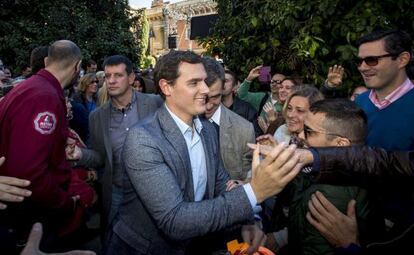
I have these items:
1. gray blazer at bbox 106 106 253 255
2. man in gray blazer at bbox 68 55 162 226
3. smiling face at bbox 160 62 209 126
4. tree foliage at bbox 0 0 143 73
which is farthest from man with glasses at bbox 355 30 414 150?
tree foliage at bbox 0 0 143 73

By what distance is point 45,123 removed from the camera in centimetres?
245

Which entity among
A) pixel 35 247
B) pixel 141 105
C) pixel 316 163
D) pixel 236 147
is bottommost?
pixel 236 147

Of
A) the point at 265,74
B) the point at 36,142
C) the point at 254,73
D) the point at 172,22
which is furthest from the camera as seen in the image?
the point at 172,22

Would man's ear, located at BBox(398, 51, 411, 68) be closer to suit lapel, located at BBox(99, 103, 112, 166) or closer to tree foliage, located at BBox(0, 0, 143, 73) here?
suit lapel, located at BBox(99, 103, 112, 166)

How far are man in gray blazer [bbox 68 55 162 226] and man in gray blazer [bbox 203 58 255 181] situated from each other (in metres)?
0.67

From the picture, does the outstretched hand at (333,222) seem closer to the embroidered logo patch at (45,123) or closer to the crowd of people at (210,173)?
the crowd of people at (210,173)

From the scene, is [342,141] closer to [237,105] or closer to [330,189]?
[330,189]

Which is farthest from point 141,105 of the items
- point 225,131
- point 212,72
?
point 225,131

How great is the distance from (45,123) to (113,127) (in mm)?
1413

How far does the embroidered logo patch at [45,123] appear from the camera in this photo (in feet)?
7.94

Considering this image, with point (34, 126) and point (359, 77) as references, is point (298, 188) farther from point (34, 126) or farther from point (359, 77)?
point (359, 77)

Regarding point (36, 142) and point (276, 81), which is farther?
point (276, 81)

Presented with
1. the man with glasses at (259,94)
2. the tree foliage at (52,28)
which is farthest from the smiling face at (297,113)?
the tree foliage at (52,28)

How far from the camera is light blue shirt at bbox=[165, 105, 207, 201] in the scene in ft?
7.41
